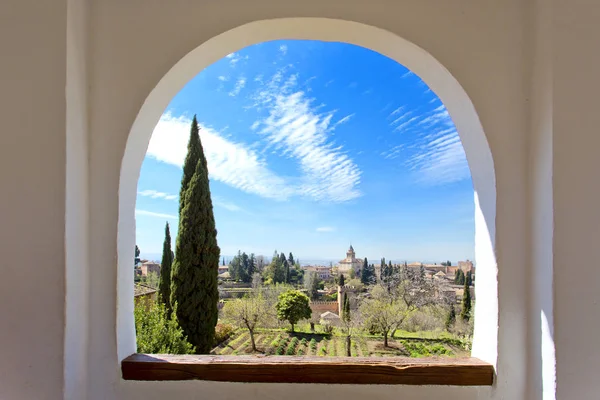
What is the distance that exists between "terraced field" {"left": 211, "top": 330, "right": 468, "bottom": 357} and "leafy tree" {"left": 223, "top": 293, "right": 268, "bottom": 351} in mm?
54

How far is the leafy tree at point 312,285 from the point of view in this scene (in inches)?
69.8

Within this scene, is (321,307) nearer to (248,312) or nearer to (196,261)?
(248,312)

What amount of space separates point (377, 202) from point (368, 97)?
0.82m

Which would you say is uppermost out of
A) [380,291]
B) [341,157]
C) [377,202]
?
[341,157]

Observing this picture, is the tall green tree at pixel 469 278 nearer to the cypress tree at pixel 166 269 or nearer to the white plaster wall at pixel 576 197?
the white plaster wall at pixel 576 197

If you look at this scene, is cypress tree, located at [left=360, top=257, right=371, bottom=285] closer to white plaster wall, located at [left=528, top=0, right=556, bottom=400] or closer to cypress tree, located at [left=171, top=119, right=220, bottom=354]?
white plaster wall, located at [left=528, top=0, right=556, bottom=400]

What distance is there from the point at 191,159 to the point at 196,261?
34.7 inches

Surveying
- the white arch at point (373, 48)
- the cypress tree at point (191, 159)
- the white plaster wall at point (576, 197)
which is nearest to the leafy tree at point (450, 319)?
the white arch at point (373, 48)

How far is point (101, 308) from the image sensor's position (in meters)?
1.14

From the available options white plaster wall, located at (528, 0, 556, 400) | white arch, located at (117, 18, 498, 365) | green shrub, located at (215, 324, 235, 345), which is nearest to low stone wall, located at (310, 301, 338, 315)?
green shrub, located at (215, 324, 235, 345)

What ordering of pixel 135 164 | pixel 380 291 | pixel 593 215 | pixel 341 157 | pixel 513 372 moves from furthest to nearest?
1. pixel 341 157
2. pixel 380 291
3. pixel 135 164
4. pixel 513 372
5. pixel 593 215

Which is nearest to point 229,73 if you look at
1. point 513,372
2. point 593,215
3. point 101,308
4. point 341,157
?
point 341,157

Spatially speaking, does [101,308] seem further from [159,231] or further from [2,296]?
[159,231]

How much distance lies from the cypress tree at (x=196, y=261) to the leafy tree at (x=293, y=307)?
118cm
